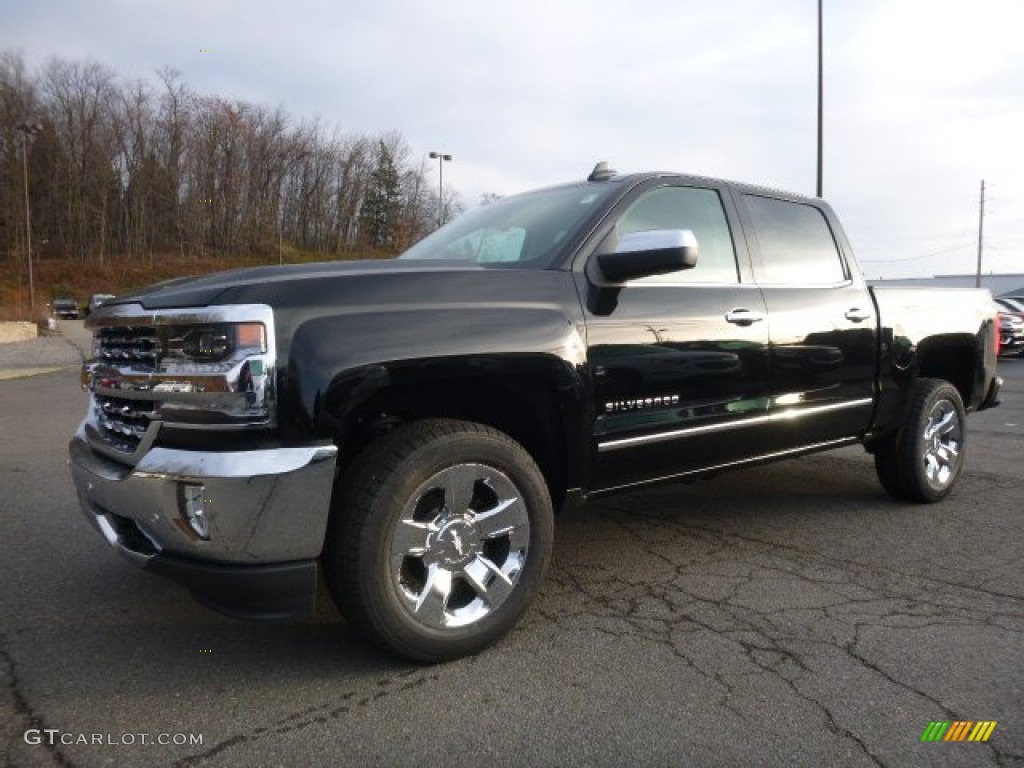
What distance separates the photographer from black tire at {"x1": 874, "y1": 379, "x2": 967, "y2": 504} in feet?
15.5

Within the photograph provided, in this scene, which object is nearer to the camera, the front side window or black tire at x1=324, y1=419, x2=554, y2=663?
black tire at x1=324, y1=419, x2=554, y2=663

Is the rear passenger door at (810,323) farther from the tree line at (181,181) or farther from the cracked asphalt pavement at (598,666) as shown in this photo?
the tree line at (181,181)

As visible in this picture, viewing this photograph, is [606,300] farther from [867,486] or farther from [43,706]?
[867,486]

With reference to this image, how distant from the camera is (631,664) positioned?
272 cm

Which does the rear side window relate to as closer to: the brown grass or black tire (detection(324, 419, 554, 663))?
black tire (detection(324, 419, 554, 663))

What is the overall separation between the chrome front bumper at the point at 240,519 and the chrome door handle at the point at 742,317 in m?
2.05

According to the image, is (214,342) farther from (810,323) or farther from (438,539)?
(810,323)

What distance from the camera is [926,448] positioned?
15.9 feet

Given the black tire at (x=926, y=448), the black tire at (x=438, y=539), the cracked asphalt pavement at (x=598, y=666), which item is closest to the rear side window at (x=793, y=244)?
the black tire at (x=926, y=448)

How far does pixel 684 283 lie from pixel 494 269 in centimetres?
100

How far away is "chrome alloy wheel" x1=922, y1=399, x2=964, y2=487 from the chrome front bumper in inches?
160

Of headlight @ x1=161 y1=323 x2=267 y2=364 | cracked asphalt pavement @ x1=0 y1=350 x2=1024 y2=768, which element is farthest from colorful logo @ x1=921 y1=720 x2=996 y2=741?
headlight @ x1=161 y1=323 x2=267 y2=364

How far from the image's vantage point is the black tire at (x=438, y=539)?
8.20 feet

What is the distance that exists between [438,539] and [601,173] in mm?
2068
